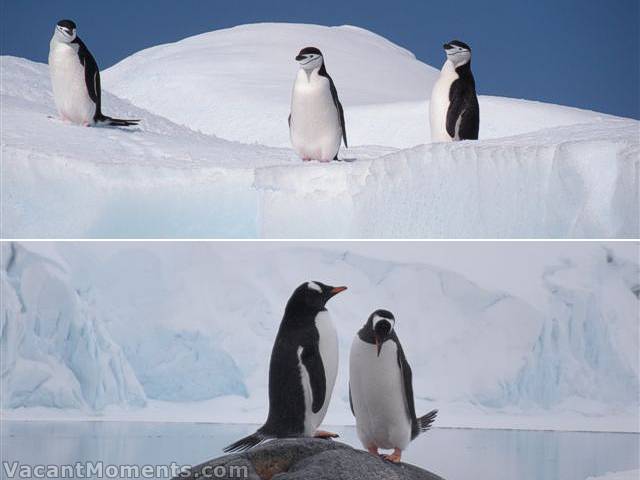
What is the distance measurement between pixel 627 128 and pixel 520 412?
4.42 meters

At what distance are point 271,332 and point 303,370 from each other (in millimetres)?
6396

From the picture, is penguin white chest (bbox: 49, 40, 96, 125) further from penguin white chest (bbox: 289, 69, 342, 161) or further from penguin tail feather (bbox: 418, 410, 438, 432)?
penguin tail feather (bbox: 418, 410, 438, 432)

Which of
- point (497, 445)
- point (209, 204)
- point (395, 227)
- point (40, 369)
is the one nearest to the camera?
point (395, 227)

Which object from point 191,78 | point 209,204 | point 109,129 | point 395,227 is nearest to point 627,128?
point 395,227

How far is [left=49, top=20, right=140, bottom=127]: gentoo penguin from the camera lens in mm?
5027

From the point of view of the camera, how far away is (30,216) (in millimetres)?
4613

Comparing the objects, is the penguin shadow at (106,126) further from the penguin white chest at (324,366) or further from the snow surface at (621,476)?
the snow surface at (621,476)

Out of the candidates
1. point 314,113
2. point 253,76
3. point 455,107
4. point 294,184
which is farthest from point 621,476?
point 253,76

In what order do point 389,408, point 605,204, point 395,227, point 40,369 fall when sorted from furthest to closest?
point 40,369 → point 395,227 → point 605,204 → point 389,408

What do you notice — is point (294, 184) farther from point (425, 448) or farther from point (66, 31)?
point (425, 448)

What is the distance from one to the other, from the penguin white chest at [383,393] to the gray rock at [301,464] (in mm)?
240

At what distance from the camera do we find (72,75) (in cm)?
504

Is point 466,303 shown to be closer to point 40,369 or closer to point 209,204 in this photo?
point 40,369

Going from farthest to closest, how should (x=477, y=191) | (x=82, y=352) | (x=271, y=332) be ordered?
(x=271, y=332)
(x=82, y=352)
(x=477, y=191)
